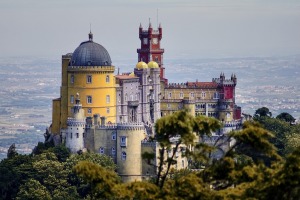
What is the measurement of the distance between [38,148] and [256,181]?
202 ft

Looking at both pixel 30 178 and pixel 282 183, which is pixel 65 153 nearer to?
pixel 30 178

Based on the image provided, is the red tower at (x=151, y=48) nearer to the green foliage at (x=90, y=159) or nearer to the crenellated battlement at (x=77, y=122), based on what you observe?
the crenellated battlement at (x=77, y=122)

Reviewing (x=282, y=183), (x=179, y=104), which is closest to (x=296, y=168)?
(x=282, y=183)

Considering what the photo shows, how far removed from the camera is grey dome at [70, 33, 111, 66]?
109 m

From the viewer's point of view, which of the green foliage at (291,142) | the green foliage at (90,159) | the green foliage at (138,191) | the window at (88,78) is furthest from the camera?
the green foliage at (291,142)

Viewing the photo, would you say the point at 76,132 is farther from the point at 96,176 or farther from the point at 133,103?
the point at 96,176

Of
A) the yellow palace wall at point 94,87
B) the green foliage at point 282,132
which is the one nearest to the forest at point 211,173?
the yellow palace wall at point 94,87

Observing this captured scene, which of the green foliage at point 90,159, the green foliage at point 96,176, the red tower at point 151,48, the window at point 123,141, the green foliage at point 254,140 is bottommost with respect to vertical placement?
the green foliage at point 96,176

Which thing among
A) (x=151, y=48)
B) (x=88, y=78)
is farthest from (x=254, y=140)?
(x=151, y=48)

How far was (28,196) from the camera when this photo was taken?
9850 cm

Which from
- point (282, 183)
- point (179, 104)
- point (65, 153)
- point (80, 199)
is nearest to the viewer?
point (282, 183)

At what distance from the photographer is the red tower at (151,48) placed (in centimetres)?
13275

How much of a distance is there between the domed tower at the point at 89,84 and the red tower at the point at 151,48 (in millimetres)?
21682

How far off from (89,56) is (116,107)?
5.72m
